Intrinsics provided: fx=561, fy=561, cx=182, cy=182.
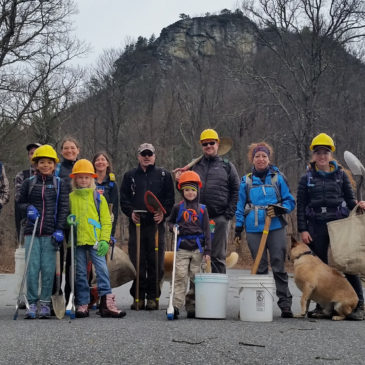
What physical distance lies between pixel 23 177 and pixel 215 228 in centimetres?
292

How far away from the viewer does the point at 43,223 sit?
23.0 feet

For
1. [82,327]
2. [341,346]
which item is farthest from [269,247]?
[82,327]

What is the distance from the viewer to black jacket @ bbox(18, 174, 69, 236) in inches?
277

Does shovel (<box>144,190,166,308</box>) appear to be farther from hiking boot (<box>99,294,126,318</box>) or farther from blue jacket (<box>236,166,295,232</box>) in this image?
blue jacket (<box>236,166,295,232</box>)

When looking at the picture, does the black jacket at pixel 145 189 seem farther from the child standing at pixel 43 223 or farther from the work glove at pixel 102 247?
the child standing at pixel 43 223

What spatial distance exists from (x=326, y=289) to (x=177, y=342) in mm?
2655

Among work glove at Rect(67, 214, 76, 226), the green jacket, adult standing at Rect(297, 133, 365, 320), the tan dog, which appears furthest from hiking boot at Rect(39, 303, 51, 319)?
adult standing at Rect(297, 133, 365, 320)

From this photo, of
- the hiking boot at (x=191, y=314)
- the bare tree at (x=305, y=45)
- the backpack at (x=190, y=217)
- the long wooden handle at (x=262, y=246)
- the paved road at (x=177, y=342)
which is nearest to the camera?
the paved road at (x=177, y=342)

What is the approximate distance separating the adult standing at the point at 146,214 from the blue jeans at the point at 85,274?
0.91 m

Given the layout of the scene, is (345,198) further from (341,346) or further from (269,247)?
(341,346)

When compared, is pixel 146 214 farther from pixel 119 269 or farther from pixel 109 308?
pixel 109 308

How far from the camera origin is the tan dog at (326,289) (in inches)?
277

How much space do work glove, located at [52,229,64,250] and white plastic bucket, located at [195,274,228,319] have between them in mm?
1766

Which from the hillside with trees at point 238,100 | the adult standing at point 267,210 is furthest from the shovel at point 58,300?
the hillside with trees at point 238,100
